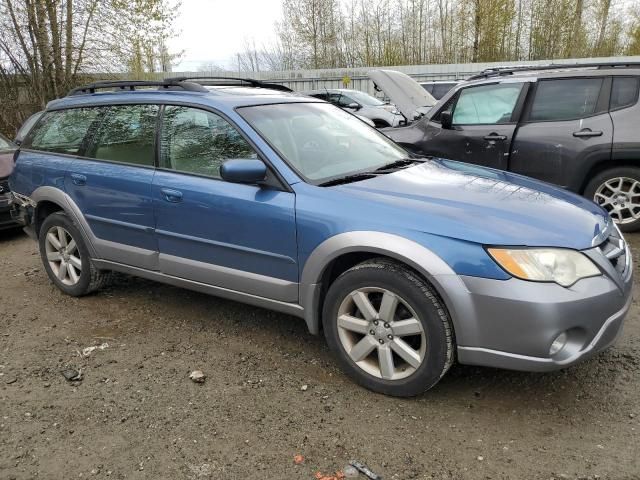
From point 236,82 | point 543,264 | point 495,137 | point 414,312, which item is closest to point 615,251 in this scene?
point 543,264

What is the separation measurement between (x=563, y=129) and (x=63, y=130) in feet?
15.6

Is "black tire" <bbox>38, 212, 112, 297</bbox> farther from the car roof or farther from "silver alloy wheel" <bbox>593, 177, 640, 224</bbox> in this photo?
"silver alloy wheel" <bbox>593, 177, 640, 224</bbox>

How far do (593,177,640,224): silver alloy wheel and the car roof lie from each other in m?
3.28

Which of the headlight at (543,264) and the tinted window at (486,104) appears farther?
the tinted window at (486,104)

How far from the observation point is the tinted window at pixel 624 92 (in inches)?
212

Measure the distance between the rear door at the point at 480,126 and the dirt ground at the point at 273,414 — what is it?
2585 millimetres

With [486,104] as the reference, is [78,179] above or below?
below

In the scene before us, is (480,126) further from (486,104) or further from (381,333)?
(381,333)

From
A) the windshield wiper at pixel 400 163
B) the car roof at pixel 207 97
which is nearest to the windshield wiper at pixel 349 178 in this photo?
the windshield wiper at pixel 400 163

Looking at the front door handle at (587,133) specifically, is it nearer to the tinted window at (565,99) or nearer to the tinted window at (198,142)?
the tinted window at (565,99)

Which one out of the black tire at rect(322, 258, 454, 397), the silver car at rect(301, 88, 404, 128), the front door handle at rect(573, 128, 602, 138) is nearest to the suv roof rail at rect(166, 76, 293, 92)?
the black tire at rect(322, 258, 454, 397)

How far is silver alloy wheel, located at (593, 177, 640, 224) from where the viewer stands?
5.43 metres

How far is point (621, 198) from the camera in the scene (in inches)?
215

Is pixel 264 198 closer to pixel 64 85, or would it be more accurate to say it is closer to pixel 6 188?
pixel 6 188
